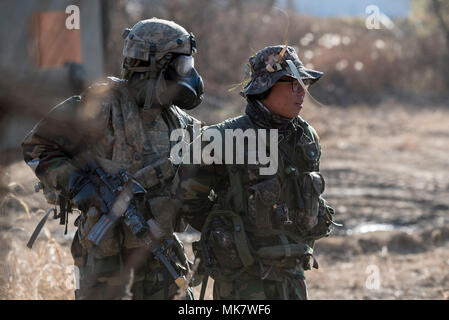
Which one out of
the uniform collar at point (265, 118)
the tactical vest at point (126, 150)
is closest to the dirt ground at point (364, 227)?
the tactical vest at point (126, 150)

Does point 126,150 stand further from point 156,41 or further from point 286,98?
point 286,98

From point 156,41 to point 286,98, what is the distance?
67 centimetres

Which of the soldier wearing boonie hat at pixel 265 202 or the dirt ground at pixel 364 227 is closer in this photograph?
the soldier wearing boonie hat at pixel 265 202

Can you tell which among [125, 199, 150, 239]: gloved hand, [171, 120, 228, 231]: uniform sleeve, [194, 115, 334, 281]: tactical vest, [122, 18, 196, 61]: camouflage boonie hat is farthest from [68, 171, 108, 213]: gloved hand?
[122, 18, 196, 61]: camouflage boonie hat

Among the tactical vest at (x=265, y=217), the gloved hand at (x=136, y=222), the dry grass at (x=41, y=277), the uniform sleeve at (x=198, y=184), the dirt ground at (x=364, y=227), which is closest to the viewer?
the gloved hand at (x=136, y=222)

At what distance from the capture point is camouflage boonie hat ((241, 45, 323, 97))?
295cm

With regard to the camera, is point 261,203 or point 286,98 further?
point 286,98

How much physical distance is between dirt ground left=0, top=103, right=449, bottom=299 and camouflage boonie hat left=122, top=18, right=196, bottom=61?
0.78 metres

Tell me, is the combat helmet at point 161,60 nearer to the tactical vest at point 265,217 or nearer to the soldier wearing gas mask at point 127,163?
the soldier wearing gas mask at point 127,163

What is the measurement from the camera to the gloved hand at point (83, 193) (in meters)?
2.77

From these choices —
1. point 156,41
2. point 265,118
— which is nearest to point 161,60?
point 156,41

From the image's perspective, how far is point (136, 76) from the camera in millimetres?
2982

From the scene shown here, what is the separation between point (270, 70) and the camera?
2.96 m

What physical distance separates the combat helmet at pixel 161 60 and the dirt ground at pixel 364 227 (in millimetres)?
734
